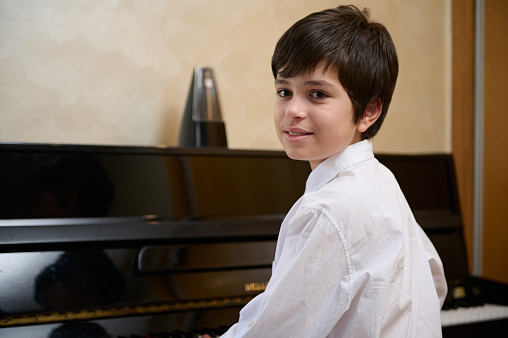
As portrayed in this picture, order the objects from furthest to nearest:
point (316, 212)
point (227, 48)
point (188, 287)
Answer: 1. point (227, 48)
2. point (188, 287)
3. point (316, 212)

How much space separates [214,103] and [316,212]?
1294 mm

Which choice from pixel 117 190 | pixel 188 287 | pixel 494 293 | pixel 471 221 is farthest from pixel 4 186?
pixel 471 221

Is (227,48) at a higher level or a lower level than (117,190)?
higher

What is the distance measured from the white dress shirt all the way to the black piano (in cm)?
67

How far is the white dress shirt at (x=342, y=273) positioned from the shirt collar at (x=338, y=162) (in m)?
0.08

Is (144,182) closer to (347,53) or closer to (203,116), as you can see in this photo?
(203,116)

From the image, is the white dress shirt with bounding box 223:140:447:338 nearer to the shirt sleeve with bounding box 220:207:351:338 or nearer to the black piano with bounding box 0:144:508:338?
the shirt sleeve with bounding box 220:207:351:338

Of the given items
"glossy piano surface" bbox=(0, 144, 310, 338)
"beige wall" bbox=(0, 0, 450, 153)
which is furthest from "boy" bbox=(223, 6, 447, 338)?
"beige wall" bbox=(0, 0, 450, 153)

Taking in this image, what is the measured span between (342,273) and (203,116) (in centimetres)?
132

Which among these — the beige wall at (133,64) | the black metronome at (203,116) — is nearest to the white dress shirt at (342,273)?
the black metronome at (203,116)

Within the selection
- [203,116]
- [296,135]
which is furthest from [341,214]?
Answer: [203,116]

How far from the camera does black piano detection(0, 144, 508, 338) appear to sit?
161cm

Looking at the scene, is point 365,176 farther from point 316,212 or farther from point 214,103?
point 214,103

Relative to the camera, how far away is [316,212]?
3.49ft
